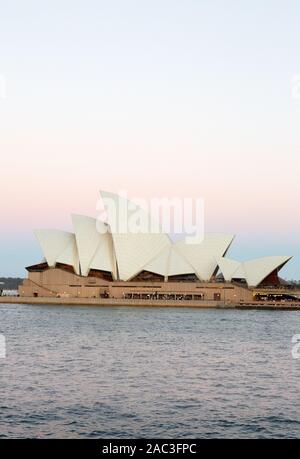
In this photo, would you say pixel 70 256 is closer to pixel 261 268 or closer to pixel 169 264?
pixel 169 264

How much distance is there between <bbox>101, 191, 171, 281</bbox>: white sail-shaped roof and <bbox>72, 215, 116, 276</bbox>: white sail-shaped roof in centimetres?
144

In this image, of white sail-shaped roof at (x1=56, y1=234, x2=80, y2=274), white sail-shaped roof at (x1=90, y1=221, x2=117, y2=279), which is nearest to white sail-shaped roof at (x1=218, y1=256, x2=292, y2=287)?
white sail-shaped roof at (x1=90, y1=221, x2=117, y2=279)

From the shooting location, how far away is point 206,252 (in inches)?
2559

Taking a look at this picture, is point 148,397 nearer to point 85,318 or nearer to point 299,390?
point 299,390

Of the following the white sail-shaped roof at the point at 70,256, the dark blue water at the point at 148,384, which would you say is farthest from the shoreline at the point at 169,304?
the dark blue water at the point at 148,384

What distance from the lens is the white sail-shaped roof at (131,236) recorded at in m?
59.7

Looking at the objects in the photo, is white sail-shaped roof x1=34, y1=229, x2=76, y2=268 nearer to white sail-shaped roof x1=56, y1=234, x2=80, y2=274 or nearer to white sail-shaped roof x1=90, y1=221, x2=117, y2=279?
white sail-shaped roof x1=56, y1=234, x2=80, y2=274

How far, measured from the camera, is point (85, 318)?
149ft

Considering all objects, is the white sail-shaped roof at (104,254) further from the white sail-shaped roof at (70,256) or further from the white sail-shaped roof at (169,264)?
the white sail-shaped roof at (169,264)

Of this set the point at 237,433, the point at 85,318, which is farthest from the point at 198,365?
the point at 85,318

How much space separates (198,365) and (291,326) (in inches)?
775

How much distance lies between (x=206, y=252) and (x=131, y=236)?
8.67 m

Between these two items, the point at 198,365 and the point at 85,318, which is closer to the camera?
the point at 198,365

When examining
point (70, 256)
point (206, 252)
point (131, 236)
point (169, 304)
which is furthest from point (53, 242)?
point (206, 252)
